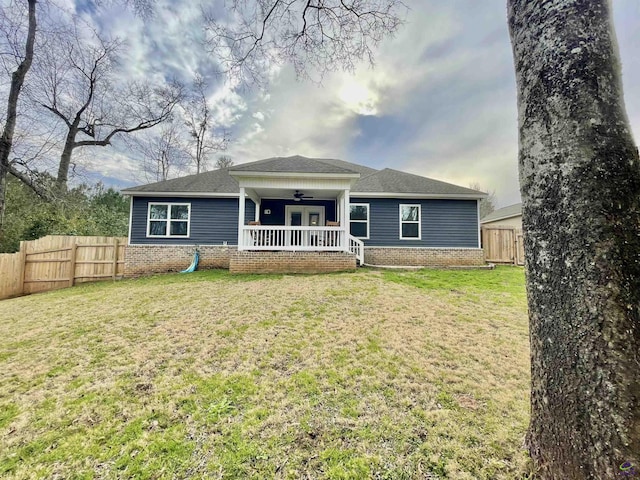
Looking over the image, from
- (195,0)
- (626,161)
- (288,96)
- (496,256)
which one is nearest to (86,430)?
(626,161)

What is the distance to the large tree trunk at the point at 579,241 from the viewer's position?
1.34 metres

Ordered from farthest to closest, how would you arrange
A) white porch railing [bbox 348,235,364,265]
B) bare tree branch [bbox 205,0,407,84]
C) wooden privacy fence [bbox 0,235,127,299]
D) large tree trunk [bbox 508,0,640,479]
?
1. white porch railing [bbox 348,235,364,265]
2. wooden privacy fence [bbox 0,235,127,299]
3. bare tree branch [bbox 205,0,407,84]
4. large tree trunk [bbox 508,0,640,479]

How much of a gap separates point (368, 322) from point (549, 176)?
12.0 feet

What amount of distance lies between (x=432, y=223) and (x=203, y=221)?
9.60 meters

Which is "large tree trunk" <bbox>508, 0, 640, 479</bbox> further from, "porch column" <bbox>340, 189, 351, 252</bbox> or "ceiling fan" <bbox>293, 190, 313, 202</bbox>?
"ceiling fan" <bbox>293, 190, 313, 202</bbox>

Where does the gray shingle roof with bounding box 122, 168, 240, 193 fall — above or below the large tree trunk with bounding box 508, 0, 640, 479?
above

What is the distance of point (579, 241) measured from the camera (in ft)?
4.80

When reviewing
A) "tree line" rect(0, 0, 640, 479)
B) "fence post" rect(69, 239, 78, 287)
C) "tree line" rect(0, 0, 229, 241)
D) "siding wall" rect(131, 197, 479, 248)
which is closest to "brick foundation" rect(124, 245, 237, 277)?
"siding wall" rect(131, 197, 479, 248)

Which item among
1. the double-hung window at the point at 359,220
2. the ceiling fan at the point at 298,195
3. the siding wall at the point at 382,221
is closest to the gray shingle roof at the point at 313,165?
the siding wall at the point at 382,221

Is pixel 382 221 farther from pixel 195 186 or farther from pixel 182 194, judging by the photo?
pixel 182 194

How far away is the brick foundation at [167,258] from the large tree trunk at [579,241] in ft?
33.4

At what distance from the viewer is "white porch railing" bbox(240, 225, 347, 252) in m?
9.48

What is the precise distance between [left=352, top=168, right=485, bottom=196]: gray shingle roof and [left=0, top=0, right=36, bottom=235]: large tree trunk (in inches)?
467

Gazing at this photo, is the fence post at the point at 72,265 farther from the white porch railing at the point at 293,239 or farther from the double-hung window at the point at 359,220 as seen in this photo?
the double-hung window at the point at 359,220
